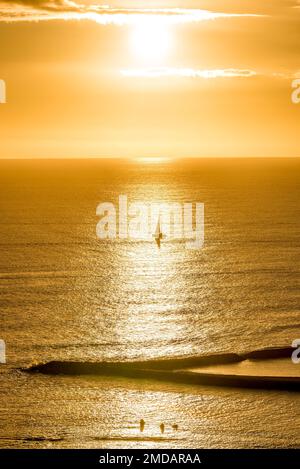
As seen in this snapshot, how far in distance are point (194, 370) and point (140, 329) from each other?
15.3 metres

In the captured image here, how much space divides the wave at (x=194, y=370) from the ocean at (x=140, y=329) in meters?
1.17

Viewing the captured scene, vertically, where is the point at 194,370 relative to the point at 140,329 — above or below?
below

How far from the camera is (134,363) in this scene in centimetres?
7350

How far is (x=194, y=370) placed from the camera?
71125 mm

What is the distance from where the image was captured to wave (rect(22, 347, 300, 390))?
67062mm

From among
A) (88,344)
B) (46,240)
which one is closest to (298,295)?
(88,344)

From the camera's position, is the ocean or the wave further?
the wave

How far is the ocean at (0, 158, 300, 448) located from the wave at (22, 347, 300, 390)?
45.9 inches

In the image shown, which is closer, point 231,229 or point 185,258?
point 185,258

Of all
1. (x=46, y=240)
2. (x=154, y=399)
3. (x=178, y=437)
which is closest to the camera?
(x=178, y=437)

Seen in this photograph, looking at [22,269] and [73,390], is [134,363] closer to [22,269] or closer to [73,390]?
[73,390]

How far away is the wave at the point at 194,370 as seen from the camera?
67062 millimetres

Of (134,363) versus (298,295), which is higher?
(298,295)
